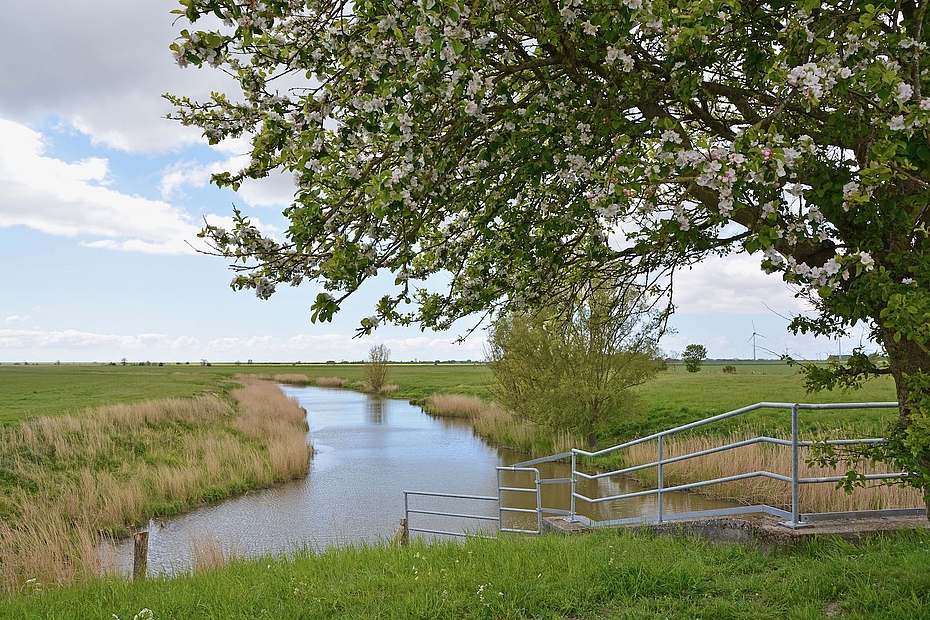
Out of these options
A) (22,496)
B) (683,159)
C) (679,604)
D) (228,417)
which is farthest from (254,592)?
(228,417)

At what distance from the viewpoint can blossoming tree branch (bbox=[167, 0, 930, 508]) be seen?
3.98m

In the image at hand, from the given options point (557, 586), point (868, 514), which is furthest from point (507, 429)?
point (557, 586)

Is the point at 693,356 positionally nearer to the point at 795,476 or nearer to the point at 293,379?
the point at 293,379

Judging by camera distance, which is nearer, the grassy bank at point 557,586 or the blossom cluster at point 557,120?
the blossom cluster at point 557,120

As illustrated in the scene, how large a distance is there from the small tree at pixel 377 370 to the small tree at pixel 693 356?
24492 millimetres

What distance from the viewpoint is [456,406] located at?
120ft

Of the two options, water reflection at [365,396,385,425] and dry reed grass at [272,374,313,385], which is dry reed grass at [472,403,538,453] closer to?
water reflection at [365,396,385,425]

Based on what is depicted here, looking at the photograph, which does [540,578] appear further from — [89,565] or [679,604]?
[89,565]

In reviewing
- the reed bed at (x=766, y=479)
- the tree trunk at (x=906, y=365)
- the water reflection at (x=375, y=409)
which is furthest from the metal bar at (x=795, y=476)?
the water reflection at (x=375, y=409)

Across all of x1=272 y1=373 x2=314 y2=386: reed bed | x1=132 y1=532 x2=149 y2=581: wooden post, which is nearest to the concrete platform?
x1=132 y1=532 x2=149 y2=581: wooden post

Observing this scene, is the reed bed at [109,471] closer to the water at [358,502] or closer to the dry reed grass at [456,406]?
the water at [358,502]

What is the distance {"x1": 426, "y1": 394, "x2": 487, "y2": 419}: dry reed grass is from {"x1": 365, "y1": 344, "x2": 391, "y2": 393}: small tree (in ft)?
52.6

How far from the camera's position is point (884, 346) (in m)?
5.39

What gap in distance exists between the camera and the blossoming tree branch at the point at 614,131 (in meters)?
3.98
